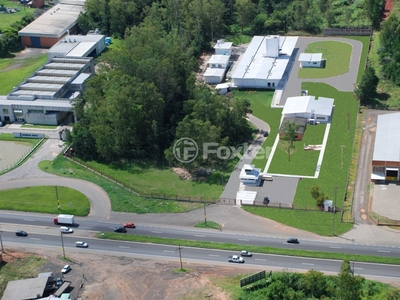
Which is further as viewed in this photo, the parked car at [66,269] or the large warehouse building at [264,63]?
the large warehouse building at [264,63]

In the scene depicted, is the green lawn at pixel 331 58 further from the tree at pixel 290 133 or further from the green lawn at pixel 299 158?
the tree at pixel 290 133

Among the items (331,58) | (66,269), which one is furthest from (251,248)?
(331,58)

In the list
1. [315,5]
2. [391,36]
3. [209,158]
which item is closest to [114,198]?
[209,158]

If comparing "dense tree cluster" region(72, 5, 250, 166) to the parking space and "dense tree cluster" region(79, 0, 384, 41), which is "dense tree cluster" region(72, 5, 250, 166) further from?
"dense tree cluster" region(79, 0, 384, 41)

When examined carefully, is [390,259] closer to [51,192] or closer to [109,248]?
[109,248]

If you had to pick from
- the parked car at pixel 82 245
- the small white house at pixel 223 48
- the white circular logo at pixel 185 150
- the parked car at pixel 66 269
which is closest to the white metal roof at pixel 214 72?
the small white house at pixel 223 48

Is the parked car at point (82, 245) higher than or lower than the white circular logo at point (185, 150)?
lower

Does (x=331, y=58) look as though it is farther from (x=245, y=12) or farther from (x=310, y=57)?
(x=245, y=12)

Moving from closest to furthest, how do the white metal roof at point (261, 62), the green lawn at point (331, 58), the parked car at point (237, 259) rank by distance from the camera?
the parked car at point (237, 259) → the white metal roof at point (261, 62) → the green lawn at point (331, 58)
